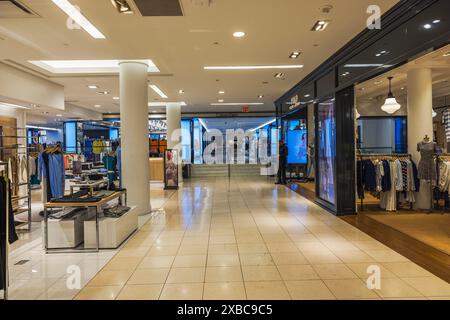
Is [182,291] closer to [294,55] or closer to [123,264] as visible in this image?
[123,264]

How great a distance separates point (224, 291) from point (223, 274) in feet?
1.54

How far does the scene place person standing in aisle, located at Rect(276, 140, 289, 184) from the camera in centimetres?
1266

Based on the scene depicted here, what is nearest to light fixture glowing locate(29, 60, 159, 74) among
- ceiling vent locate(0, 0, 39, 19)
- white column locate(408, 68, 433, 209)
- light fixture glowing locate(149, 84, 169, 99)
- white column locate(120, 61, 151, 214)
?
white column locate(120, 61, 151, 214)

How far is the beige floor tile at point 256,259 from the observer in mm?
4219

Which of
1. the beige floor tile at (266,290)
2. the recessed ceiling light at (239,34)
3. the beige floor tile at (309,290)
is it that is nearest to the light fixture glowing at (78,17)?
the recessed ceiling light at (239,34)

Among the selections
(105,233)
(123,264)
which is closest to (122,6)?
(105,233)

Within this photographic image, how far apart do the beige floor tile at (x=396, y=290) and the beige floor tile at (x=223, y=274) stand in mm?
1423

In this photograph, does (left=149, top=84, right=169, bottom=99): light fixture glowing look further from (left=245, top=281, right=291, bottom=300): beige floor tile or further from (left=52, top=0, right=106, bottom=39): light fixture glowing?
(left=245, top=281, right=291, bottom=300): beige floor tile

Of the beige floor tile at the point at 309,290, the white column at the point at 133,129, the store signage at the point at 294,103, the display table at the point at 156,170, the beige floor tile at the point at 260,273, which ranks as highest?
the store signage at the point at 294,103

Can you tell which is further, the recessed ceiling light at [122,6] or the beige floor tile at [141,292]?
the recessed ceiling light at [122,6]

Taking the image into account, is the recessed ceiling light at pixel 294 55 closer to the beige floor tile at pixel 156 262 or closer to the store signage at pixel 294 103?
the store signage at pixel 294 103

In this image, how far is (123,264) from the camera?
4293mm
